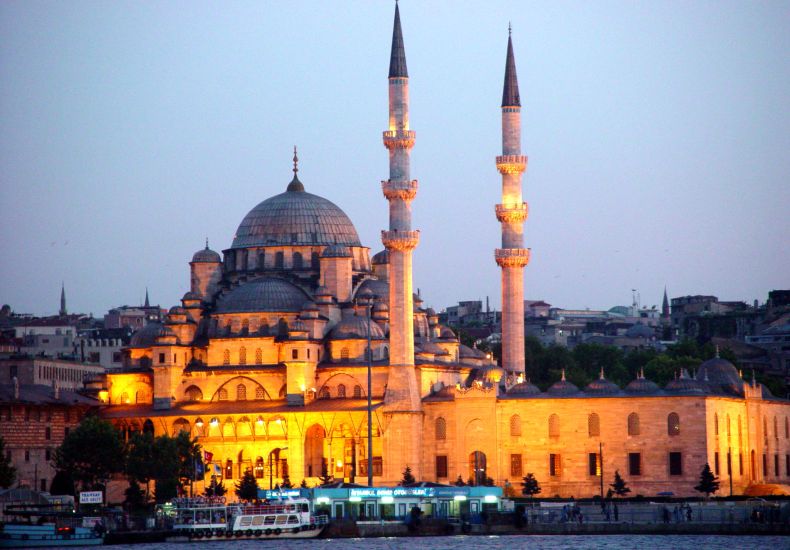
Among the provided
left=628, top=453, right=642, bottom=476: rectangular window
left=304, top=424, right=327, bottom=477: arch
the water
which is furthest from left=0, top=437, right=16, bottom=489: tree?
left=628, top=453, right=642, bottom=476: rectangular window

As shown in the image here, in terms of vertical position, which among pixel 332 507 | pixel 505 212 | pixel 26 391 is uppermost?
pixel 505 212

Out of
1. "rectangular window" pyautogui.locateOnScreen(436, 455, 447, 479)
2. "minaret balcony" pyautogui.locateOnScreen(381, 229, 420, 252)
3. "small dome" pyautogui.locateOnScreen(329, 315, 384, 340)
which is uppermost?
"minaret balcony" pyautogui.locateOnScreen(381, 229, 420, 252)

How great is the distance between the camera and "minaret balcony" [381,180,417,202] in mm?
95000

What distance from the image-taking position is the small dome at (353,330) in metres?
99.2

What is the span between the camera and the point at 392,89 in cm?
9556

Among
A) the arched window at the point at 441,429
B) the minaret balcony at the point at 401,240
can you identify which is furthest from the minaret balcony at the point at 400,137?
the arched window at the point at 441,429

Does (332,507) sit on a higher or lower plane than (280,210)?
lower

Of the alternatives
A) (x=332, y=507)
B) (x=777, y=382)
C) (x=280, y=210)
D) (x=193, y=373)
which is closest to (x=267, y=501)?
(x=332, y=507)

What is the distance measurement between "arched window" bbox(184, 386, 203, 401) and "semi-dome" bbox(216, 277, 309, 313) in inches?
164

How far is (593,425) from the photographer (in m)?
93.2

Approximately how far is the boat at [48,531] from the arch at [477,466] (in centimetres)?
2326

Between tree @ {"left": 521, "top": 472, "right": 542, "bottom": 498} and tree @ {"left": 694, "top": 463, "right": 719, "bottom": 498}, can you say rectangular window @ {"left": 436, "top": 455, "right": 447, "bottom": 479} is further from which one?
tree @ {"left": 694, "top": 463, "right": 719, "bottom": 498}

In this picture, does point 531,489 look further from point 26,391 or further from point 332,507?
point 26,391

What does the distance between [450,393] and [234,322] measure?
490 inches
